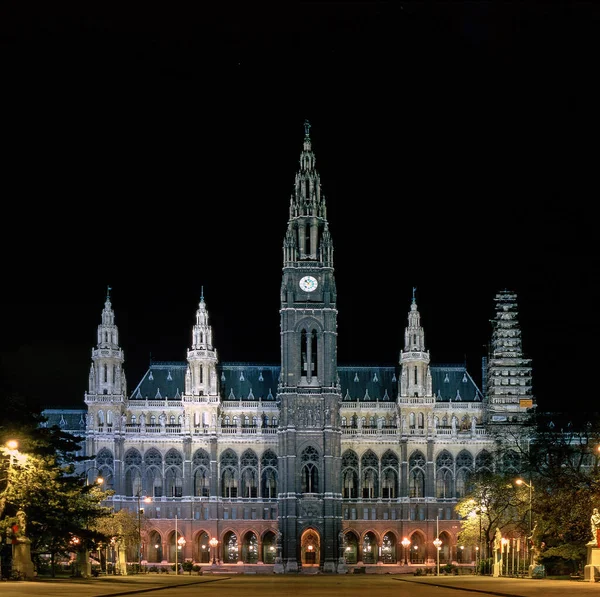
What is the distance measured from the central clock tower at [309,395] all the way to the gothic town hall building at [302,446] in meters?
0.17

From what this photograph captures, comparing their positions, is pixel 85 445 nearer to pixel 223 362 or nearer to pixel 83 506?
pixel 223 362

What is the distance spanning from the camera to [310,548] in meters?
158

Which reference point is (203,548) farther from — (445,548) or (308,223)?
(308,223)

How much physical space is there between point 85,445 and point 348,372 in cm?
3711

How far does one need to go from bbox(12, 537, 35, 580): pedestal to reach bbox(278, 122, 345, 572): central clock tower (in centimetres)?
8535

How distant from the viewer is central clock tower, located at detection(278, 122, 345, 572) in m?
155

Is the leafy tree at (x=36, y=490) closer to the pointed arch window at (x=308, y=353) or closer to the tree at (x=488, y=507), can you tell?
the tree at (x=488, y=507)

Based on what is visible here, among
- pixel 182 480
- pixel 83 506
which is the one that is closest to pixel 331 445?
pixel 182 480

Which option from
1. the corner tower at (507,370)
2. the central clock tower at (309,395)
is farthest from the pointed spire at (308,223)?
the corner tower at (507,370)

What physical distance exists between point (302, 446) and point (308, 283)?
20107 millimetres

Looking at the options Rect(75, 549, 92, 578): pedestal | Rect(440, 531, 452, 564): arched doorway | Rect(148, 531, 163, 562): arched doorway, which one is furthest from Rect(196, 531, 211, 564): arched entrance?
Rect(75, 549, 92, 578): pedestal

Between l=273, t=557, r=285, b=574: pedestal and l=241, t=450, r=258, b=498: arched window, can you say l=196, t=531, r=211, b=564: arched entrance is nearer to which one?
l=241, t=450, r=258, b=498: arched window

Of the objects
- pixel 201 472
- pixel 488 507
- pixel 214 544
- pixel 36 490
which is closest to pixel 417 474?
pixel 214 544

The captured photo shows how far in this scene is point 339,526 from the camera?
155625 millimetres
